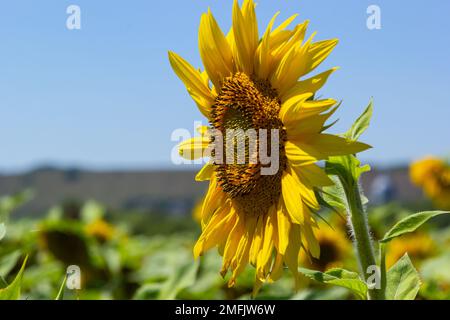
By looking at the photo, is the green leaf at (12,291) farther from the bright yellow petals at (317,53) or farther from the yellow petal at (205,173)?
the bright yellow petals at (317,53)

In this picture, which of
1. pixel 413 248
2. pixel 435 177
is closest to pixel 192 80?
pixel 413 248

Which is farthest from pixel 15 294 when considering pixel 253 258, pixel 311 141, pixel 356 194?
pixel 356 194

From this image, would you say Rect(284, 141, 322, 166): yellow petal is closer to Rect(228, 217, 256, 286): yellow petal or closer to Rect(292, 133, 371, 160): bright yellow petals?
Rect(292, 133, 371, 160): bright yellow petals

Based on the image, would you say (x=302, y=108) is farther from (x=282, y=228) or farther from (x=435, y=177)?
(x=435, y=177)

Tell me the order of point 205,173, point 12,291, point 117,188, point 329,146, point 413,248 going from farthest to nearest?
point 117,188 → point 413,248 → point 205,173 → point 329,146 → point 12,291

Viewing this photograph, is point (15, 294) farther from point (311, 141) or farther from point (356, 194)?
point (356, 194)

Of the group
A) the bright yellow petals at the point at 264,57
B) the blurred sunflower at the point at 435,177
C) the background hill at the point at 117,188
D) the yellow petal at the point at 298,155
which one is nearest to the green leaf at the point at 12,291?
the yellow petal at the point at 298,155

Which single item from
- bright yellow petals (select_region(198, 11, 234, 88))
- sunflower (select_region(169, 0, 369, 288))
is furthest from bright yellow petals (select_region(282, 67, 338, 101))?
bright yellow petals (select_region(198, 11, 234, 88))
